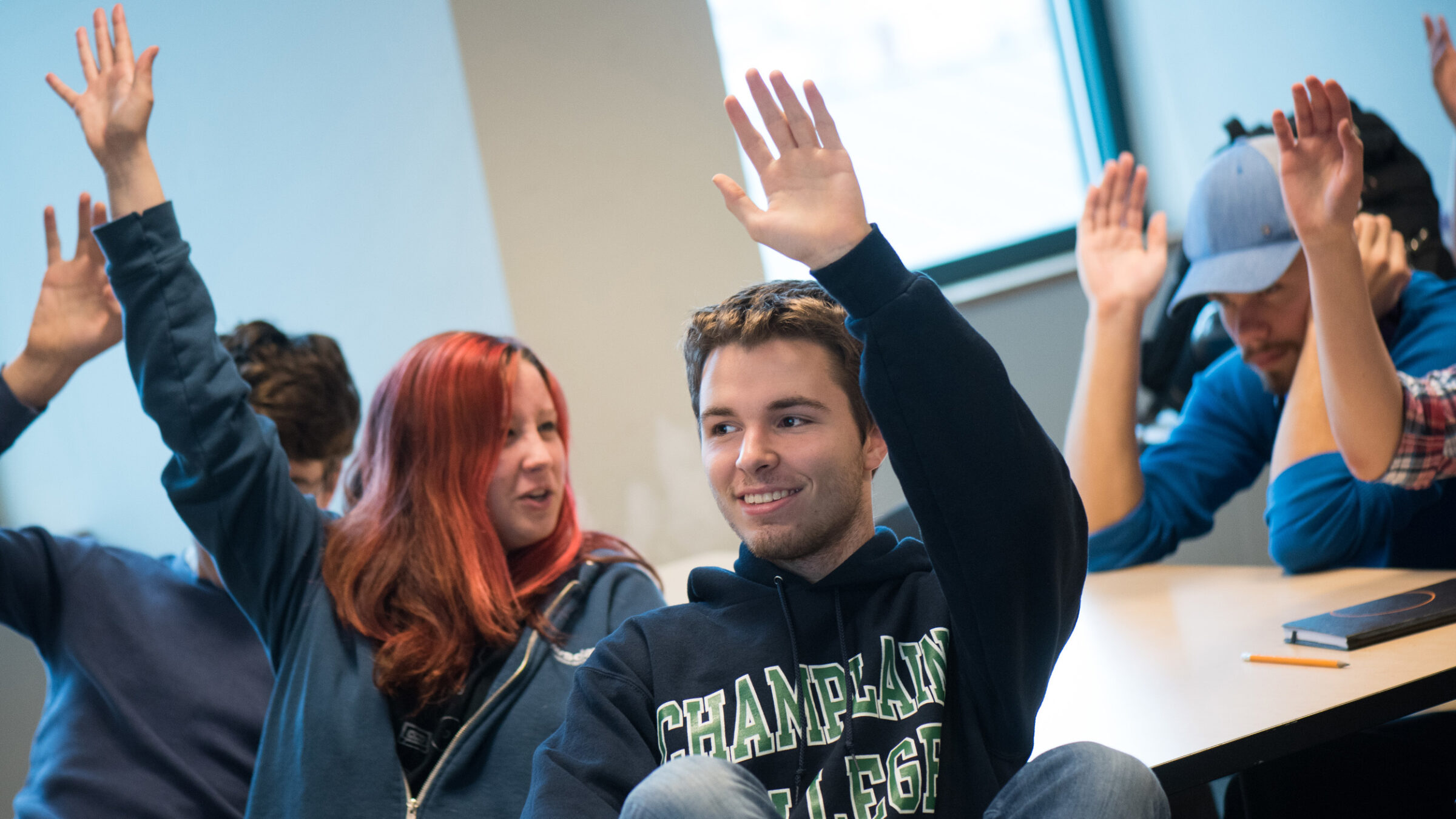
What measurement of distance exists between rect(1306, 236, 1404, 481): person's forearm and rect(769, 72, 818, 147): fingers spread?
2.91ft

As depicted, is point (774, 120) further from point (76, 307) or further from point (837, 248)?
point (76, 307)

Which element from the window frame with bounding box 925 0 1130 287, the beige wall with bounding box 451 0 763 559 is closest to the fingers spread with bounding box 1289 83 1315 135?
the beige wall with bounding box 451 0 763 559

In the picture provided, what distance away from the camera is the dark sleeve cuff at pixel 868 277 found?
90cm

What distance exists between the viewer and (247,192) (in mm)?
2447

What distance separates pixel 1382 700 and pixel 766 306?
706 millimetres

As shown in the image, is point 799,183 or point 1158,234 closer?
point 799,183

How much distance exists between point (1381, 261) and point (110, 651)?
76.9 inches

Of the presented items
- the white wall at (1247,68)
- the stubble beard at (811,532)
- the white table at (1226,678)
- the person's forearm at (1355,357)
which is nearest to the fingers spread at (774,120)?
the stubble beard at (811,532)

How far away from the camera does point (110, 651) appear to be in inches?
55.7

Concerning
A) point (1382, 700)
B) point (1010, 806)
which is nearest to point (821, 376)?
point (1010, 806)

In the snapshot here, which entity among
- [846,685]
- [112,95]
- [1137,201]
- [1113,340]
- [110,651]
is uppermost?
[112,95]

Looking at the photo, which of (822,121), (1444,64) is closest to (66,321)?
(822,121)

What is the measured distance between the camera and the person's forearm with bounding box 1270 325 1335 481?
1.64 meters

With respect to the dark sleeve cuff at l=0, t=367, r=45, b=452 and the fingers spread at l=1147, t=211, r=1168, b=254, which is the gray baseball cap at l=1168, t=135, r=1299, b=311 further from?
the dark sleeve cuff at l=0, t=367, r=45, b=452
